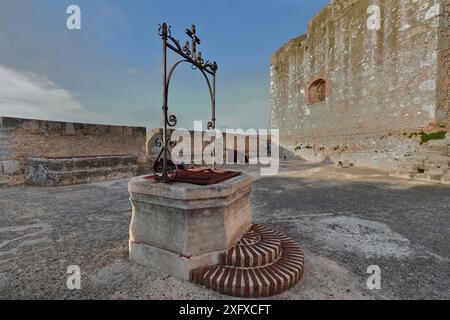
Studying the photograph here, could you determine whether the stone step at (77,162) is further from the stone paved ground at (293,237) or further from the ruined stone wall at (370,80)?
the ruined stone wall at (370,80)

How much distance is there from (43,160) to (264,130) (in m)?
13.6

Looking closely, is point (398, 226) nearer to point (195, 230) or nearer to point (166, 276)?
point (195, 230)

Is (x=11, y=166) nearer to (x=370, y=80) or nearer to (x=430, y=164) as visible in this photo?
(x=430, y=164)

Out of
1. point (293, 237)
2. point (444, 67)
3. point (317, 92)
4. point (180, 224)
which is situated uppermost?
point (317, 92)

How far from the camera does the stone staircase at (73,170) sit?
593 centimetres

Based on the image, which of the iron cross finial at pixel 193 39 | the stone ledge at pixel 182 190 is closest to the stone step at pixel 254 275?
the stone ledge at pixel 182 190

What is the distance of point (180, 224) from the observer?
1.86 m

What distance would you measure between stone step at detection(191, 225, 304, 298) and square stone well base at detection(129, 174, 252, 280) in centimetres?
12

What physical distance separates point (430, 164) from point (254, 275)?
7.73m

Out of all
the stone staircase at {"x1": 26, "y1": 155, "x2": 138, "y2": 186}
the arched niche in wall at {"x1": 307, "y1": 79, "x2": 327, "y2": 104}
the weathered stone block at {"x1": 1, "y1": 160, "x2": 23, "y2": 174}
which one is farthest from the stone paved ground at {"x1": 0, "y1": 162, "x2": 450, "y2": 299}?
the arched niche in wall at {"x1": 307, "y1": 79, "x2": 327, "y2": 104}

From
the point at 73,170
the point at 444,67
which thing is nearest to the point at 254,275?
the point at 73,170

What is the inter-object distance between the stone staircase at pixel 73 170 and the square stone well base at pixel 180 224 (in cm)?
534
